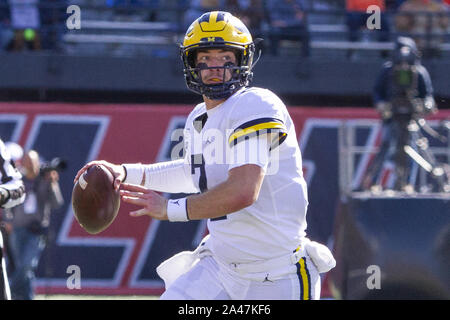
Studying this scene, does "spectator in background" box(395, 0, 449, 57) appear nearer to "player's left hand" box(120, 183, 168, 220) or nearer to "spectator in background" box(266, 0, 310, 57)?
"spectator in background" box(266, 0, 310, 57)

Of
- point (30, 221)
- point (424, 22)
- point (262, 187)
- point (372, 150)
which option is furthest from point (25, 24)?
point (262, 187)

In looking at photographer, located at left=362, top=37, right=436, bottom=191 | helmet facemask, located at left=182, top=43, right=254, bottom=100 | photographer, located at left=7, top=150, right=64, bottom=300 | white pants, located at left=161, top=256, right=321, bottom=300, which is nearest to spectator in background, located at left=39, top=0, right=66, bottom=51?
photographer, located at left=7, top=150, right=64, bottom=300

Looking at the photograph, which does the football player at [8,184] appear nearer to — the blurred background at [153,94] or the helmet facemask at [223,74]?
the helmet facemask at [223,74]

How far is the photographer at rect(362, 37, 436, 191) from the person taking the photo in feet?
27.9

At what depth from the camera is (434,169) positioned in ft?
27.9

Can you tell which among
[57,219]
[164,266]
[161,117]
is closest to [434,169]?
[161,117]

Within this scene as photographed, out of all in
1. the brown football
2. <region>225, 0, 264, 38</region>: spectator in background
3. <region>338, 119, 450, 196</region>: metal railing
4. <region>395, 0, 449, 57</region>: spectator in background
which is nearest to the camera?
the brown football

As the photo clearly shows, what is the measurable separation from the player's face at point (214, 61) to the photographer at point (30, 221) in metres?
4.59

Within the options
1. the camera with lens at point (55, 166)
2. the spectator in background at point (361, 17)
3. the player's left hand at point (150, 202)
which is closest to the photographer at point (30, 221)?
the camera with lens at point (55, 166)

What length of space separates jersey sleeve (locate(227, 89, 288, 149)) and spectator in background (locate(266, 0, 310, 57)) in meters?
7.22

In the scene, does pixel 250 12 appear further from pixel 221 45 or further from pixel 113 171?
pixel 113 171

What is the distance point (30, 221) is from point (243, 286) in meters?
5.08

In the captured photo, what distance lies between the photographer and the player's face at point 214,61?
4.16m
